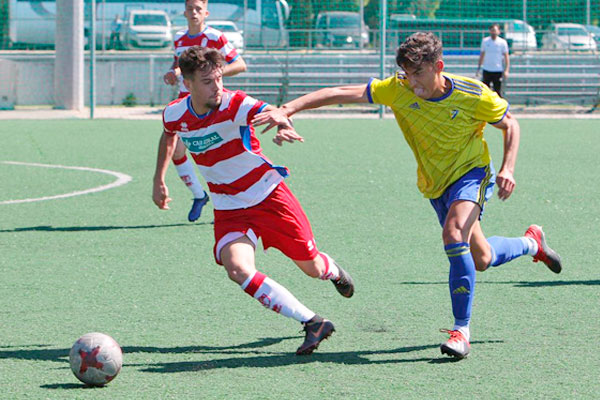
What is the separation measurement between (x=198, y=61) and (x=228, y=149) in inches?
20.8

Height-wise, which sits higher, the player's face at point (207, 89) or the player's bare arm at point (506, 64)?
the player's bare arm at point (506, 64)

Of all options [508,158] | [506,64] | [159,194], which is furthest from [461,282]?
[506,64]

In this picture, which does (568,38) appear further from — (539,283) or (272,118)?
(272,118)

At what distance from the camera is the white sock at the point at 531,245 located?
19.9 ft

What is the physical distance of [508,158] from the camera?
16.5 ft

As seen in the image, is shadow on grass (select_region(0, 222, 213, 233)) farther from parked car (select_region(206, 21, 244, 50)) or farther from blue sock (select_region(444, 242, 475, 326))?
parked car (select_region(206, 21, 244, 50))

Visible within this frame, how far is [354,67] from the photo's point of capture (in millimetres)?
25969

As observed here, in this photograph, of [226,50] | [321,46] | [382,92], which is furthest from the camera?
[321,46]

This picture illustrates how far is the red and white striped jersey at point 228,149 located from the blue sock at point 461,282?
996 mm

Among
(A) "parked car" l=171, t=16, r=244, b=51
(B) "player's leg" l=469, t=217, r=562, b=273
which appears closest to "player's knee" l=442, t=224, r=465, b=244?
(B) "player's leg" l=469, t=217, r=562, b=273

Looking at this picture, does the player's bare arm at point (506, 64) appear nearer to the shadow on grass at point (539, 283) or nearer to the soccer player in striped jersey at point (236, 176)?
the shadow on grass at point (539, 283)

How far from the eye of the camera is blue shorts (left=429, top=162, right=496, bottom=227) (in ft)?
16.9

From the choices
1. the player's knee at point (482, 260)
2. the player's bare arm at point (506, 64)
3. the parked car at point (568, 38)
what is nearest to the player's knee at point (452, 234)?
the player's knee at point (482, 260)

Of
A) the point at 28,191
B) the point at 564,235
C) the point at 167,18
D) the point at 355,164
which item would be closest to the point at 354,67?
the point at 167,18
